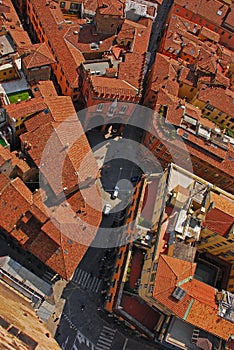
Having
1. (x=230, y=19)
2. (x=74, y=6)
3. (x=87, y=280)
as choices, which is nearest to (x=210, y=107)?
(x=230, y=19)

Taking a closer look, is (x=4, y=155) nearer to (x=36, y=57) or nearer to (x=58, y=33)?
(x=36, y=57)

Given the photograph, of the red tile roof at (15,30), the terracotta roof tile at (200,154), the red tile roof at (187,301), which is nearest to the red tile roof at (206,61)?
the terracotta roof tile at (200,154)

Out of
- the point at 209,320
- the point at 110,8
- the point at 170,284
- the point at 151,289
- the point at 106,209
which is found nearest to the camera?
the point at 170,284

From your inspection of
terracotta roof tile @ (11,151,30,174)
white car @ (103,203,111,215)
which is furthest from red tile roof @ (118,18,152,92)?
terracotta roof tile @ (11,151,30,174)

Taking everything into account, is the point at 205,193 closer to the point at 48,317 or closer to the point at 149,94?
the point at 149,94

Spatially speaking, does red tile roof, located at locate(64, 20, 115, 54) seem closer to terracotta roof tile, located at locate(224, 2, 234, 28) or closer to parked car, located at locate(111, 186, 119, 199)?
parked car, located at locate(111, 186, 119, 199)

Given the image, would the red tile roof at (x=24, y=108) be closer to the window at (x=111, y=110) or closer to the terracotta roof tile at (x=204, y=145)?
the window at (x=111, y=110)
